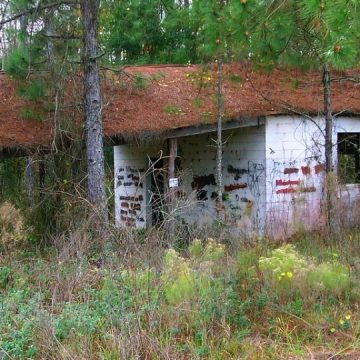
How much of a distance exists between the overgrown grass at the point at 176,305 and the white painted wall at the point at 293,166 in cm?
429

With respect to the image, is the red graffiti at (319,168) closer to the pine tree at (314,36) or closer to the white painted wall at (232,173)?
the white painted wall at (232,173)

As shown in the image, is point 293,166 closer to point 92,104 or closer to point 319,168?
point 319,168

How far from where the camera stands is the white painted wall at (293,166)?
10750 mm

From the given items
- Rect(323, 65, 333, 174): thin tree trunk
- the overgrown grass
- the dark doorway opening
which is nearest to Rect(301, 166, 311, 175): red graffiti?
Rect(323, 65, 333, 174): thin tree trunk

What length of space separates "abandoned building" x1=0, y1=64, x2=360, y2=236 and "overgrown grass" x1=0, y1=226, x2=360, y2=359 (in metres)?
3.77

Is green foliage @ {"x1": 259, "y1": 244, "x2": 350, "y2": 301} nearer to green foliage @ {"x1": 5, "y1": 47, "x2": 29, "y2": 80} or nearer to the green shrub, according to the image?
the green shrub

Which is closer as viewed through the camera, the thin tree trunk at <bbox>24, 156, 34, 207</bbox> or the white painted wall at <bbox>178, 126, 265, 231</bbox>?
the thin tree trunk at <bbox>24, 156, 34, 207</bbox>

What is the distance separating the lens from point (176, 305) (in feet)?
16.4

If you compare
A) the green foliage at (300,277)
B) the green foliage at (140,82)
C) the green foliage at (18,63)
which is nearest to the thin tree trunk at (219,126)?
the green foliage at (140,82)

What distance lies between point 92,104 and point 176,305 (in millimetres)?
4856

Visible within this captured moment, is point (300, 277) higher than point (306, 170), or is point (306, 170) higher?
point (306, 170)

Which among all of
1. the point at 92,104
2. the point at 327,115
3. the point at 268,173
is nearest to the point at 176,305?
the point at 92,104

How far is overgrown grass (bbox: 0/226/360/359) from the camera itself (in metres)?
4.56

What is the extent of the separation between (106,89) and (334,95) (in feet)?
16.7
